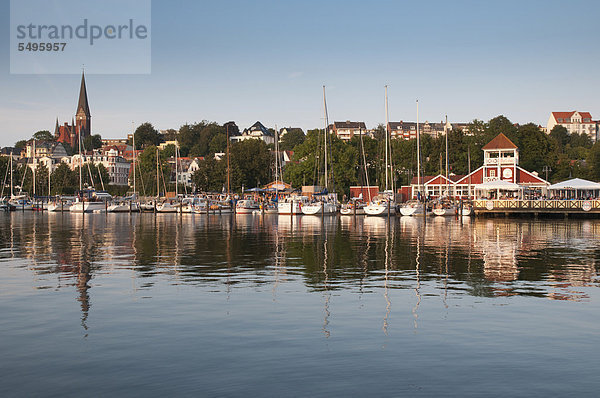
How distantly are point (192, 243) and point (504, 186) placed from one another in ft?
171

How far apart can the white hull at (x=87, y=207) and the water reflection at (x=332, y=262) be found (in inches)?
2405

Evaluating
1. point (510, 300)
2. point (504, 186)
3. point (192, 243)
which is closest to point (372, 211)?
point (504, 186)

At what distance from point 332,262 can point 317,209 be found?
56482 millimetres

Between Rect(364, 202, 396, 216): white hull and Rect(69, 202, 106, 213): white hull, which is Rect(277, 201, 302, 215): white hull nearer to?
Rect(364, 202, 396, 216): white hull

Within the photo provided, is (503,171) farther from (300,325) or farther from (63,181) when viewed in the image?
(63,181)

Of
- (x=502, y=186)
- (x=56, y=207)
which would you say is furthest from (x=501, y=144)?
(x=56, y=207)

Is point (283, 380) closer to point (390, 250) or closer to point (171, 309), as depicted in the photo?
point (171, 309)

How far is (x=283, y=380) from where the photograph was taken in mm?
11773

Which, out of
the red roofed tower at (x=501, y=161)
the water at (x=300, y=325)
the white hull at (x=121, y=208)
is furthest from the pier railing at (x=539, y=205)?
the white hull at (x=121, y=208)

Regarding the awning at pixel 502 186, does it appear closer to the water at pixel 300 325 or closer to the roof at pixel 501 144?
the roof at pixel 501 144

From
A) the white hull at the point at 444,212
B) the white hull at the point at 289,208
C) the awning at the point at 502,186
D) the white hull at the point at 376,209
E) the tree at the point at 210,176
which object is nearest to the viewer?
the awning at the point at 502,186

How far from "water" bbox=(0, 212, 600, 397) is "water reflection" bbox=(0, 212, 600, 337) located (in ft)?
0.49

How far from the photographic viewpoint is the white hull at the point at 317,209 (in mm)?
86531

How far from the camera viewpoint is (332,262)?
30.0 metres
